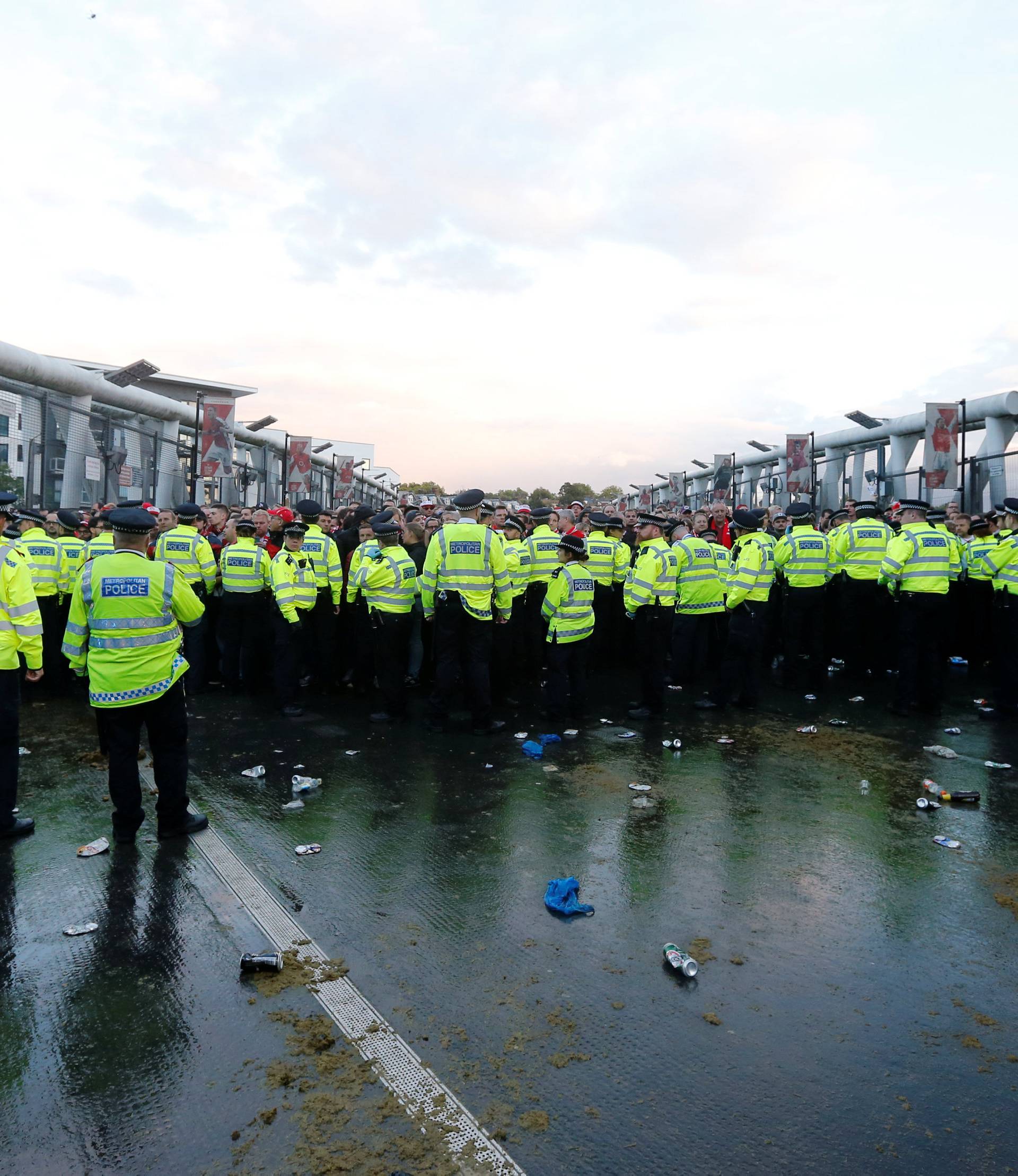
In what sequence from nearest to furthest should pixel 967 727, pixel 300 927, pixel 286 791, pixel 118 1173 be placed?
pixel 118 1173
pixel 300 927
pixel 286 791
pixel 967 727

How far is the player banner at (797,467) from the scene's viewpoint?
58.9 feet

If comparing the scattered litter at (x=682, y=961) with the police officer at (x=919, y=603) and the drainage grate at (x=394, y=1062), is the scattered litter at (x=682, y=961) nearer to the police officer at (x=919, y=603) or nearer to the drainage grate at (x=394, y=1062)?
the drainage grate at (x=394, y=1062)

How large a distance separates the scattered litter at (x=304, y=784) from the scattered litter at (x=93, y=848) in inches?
48.0

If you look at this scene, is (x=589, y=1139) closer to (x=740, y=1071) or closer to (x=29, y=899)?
(x=740, y=1071)

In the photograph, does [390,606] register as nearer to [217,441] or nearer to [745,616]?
[745,616]

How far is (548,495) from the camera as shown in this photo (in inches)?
1978

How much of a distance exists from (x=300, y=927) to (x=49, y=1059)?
1110 mm

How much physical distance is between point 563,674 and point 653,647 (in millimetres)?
912

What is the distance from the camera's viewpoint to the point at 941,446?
48.8 ft

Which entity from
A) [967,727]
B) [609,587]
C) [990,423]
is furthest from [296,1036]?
[990,423]

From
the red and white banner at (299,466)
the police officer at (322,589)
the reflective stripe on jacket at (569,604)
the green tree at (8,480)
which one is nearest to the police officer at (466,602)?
the reflective stripe on jacket at (569,604)

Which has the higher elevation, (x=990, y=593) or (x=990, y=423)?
(x=990, y=423)

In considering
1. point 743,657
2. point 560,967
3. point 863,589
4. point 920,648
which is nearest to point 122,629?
point 560,967

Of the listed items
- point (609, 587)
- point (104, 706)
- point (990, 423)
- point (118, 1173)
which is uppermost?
point (990, 423)
